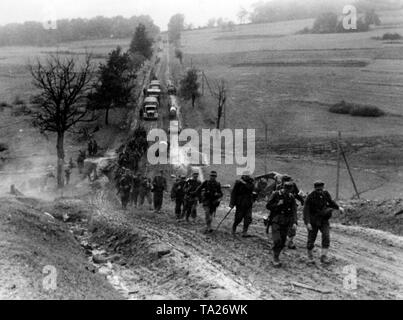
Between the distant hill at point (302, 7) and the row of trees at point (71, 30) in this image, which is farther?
the row of trees at point (71, 30)

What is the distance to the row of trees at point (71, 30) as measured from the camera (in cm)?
13625

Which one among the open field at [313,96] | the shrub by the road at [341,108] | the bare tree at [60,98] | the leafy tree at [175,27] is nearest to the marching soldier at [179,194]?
the open field at [313,96]

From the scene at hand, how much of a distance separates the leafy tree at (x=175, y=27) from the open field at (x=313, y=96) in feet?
67.0

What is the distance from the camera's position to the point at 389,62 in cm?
7950

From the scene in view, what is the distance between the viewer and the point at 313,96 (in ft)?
224

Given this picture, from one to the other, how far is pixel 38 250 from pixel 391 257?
25.5 feet

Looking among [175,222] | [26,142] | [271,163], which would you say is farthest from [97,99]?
[175,222]

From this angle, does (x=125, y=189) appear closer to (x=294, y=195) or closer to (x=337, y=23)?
(x=294, y=195)

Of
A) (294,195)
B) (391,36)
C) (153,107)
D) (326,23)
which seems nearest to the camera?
(294,195)

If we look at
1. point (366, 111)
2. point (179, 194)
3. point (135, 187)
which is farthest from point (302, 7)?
point (179, 194)

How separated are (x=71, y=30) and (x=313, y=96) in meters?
97.6

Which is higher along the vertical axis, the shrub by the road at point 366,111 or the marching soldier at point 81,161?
the shrub by the road at point 366,111

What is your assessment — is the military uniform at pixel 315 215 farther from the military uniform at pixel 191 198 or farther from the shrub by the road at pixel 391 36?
the shrub by the road at pixel 391 36
